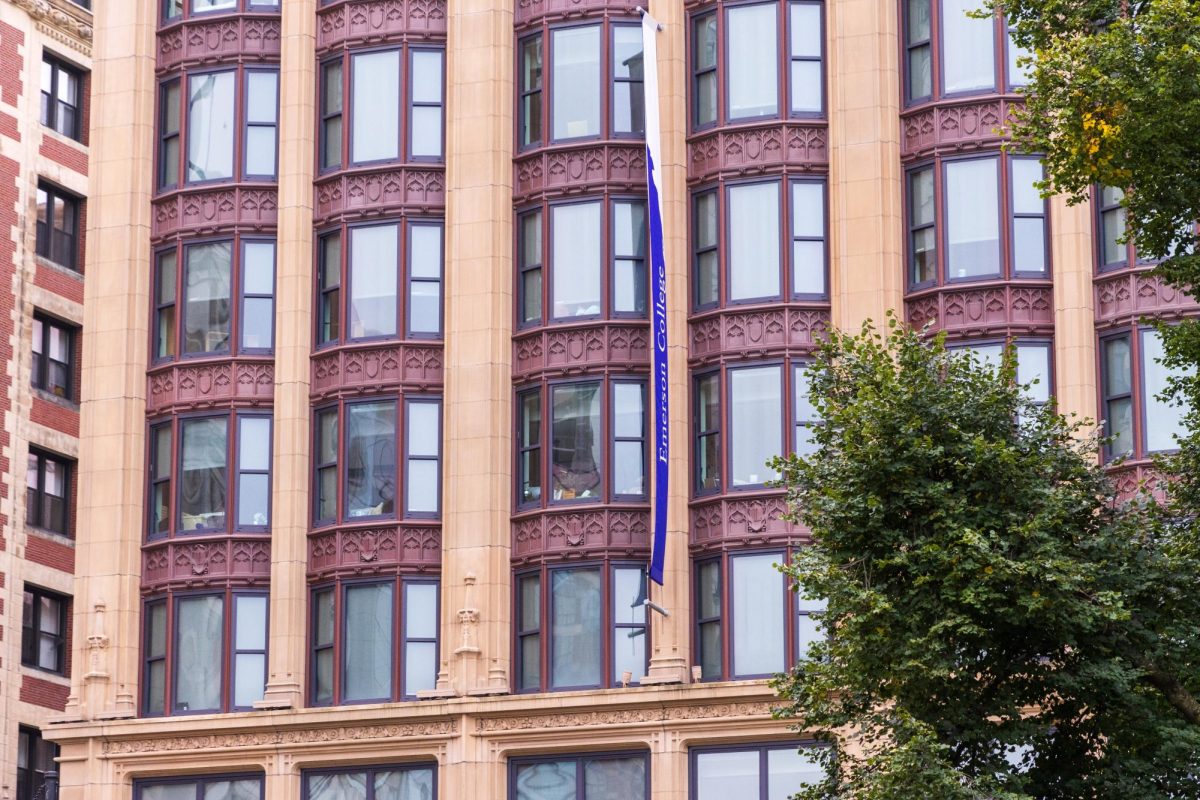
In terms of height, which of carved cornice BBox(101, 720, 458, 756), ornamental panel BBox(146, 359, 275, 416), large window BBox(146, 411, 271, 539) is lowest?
carved cornice BBox(101, 720, 458, 756)

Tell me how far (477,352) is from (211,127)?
8.25m

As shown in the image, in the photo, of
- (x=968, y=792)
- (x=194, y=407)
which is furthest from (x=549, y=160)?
(x=968, y=792)

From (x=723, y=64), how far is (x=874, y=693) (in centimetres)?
2127

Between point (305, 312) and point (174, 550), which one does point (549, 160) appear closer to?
point (305, 312)

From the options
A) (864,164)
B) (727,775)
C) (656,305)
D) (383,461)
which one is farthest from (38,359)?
(727,775)

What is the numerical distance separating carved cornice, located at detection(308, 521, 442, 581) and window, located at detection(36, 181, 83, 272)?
1640cm

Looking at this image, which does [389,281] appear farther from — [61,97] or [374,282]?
[61,97]

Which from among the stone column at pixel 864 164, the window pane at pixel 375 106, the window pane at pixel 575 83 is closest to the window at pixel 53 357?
the window pane at pixel 375 106

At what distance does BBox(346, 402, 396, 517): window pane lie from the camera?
55.8 metres

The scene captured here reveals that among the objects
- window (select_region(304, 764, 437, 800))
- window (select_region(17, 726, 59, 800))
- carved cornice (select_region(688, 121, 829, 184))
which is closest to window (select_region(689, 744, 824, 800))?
window (select_region(304, 764, 437, 800))

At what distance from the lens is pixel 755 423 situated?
54094mm

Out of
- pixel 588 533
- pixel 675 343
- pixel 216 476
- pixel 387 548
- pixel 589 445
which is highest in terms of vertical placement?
pixel 675 343

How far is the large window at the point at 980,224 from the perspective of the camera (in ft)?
176

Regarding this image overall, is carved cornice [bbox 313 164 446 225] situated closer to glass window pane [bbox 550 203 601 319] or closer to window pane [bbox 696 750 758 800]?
glass window pane [bbox 550 203 601 319]
